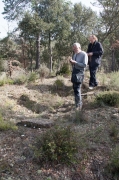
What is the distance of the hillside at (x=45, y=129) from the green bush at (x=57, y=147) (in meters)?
0.10

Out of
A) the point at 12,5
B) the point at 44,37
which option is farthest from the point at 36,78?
the point at 44,37

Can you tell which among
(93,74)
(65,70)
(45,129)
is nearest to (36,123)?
(45,129)

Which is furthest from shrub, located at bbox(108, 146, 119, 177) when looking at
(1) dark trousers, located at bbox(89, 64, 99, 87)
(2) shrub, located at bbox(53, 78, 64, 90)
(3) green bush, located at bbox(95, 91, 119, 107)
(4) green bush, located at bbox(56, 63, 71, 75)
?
(4) green bush, located at bbox(56, 63, 71, 75)

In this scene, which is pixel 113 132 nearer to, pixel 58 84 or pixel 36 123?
pixel 36 123

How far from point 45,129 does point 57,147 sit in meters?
0.89

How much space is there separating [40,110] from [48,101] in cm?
73

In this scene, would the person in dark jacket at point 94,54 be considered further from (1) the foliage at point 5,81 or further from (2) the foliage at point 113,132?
(2) the foliage at point 113,132

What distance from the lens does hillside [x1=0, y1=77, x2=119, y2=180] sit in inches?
122

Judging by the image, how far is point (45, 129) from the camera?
13.6ft

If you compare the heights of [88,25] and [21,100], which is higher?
[88,25]

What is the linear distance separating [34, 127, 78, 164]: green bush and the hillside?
101mm

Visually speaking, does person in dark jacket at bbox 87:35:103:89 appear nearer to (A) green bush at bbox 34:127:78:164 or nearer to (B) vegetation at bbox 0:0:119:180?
(B) vegetation at bbox 0:0:119:180

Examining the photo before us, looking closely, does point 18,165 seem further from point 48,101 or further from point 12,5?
point 12,5

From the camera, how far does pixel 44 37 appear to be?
2195cm
